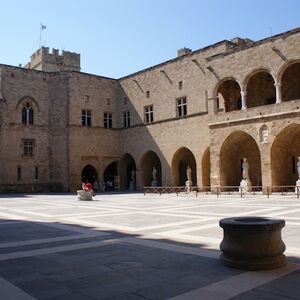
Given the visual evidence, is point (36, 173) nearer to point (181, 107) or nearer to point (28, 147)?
point (28, 147)

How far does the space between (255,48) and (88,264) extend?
2393 centimetres

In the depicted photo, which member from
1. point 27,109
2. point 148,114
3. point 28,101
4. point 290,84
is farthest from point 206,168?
point 28,101

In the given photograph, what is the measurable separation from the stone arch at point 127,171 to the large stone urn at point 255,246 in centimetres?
3327

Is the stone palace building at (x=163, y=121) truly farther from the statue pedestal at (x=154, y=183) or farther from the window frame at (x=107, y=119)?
the statue pedestal at (x=154, y=183)

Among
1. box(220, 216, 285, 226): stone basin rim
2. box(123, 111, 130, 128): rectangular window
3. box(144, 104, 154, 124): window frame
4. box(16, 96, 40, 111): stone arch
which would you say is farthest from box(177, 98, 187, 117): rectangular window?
box(220, 216, 285, 226): stone basin rim

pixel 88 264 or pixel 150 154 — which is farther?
pixel 150 154

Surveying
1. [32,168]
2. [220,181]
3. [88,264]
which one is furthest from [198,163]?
[88,264]

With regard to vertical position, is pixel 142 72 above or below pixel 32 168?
above

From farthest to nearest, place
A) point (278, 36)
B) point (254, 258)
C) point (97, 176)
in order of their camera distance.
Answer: point (97, 176), point (278, 36), point (254, 258)

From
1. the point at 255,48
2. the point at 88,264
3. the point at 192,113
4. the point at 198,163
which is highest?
the point at 255,48

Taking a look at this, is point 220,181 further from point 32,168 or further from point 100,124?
point 32,168

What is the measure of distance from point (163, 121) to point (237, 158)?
7878 mm

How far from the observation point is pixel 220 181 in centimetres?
2856

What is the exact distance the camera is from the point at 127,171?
41.0m
